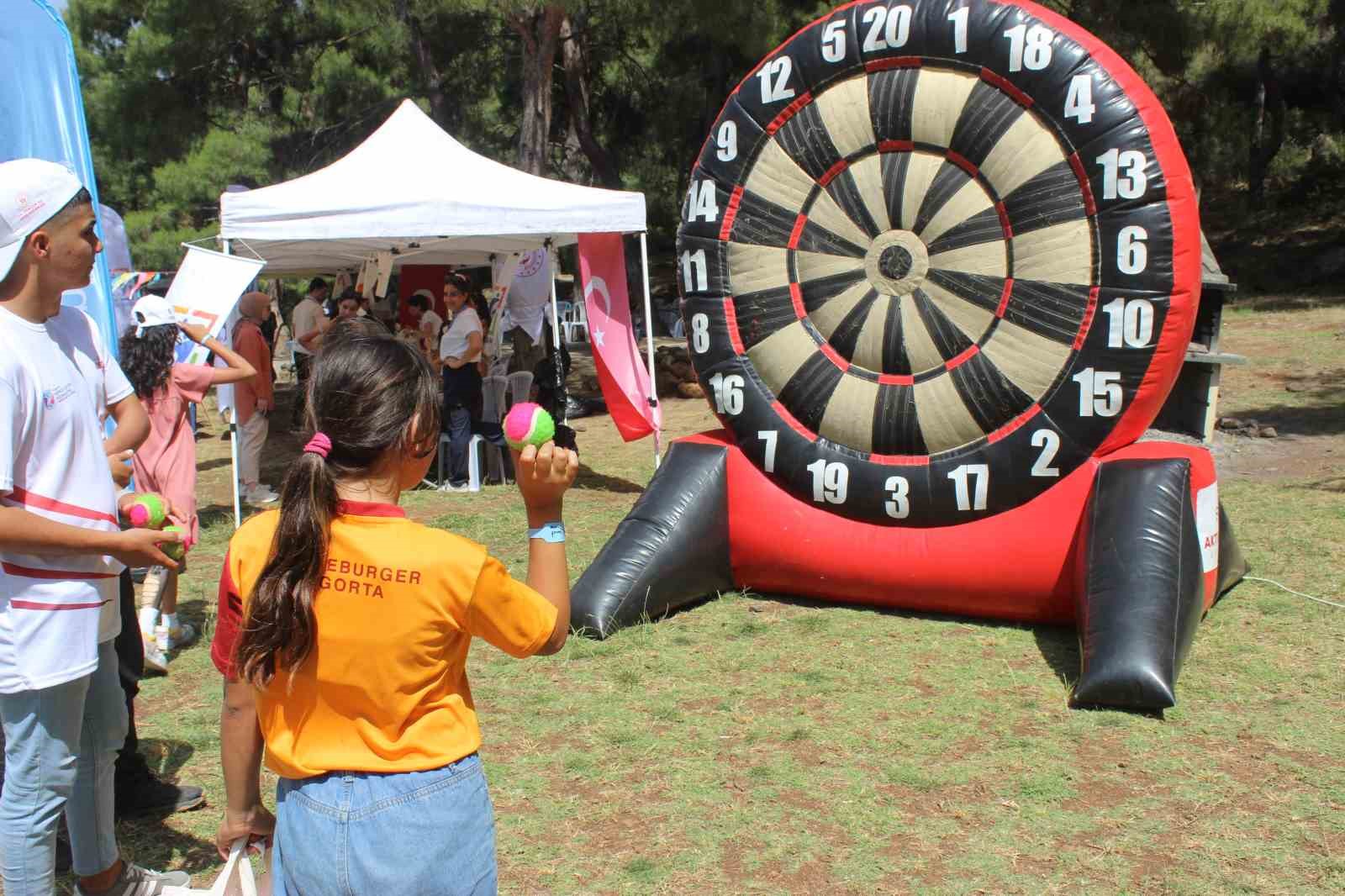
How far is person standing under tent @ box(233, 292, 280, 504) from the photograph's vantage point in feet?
28.6

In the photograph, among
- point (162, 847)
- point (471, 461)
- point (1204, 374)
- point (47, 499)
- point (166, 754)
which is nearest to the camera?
Answer: point (47, 499)

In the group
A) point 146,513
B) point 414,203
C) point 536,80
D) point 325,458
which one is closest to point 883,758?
point 146,513

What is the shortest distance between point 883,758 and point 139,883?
2.41 m

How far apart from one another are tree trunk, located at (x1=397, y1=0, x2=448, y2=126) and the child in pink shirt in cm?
1402

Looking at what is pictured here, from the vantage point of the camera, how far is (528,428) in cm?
185

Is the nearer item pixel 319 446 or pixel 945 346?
pixel 319 446

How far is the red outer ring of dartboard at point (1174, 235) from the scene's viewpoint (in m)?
4.70

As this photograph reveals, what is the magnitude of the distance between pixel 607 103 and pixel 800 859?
21470 millimetres

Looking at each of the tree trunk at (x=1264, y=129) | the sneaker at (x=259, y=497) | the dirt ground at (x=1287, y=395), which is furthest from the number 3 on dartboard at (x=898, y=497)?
the tree trunk at (x=1264, y=129)

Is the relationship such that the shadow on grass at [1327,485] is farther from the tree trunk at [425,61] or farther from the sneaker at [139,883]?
the tree trunk at [425,61]

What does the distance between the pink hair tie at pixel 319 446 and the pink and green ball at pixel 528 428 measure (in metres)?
0.28

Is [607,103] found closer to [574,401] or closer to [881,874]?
[574,401]

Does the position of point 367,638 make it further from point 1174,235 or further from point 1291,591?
point 1291,591

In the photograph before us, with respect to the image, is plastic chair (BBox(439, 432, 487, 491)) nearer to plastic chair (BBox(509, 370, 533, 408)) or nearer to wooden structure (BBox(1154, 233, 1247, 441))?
plastic chair (BBox(509, 370, 533, 408))
